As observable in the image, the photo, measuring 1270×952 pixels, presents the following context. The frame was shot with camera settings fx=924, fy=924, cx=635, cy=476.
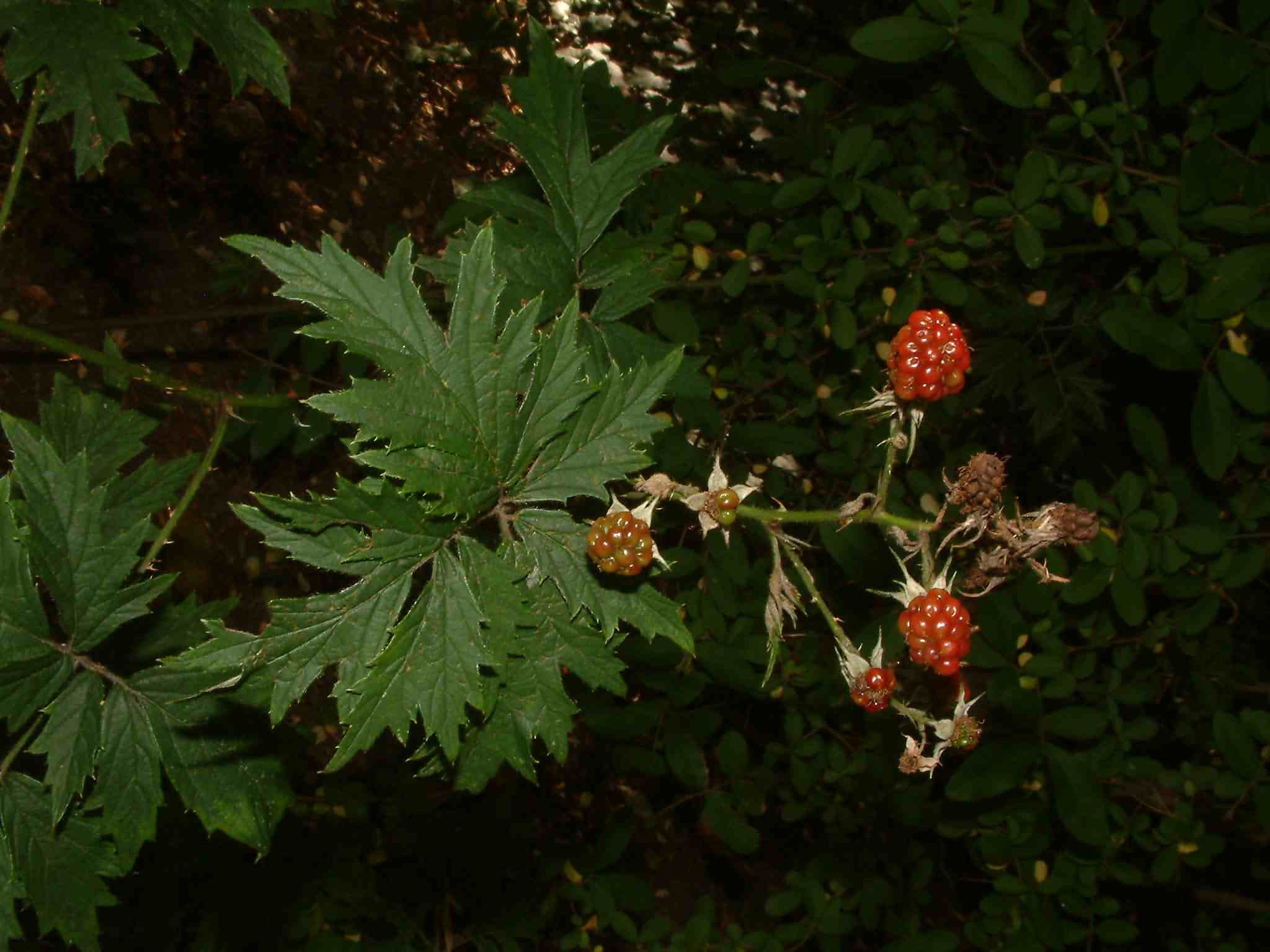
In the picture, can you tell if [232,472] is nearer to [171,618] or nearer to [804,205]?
[171,618]

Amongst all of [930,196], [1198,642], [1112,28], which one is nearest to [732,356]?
[930,196]

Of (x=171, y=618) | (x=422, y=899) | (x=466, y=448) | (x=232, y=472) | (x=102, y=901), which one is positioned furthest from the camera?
(x=232, y=472)

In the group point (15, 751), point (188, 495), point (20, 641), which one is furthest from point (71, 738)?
point (188, 495)

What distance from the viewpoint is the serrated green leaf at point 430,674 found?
1309 mm

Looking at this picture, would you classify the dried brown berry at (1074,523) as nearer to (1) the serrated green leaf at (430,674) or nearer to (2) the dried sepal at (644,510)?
(2) the dried sepal at (644,510)

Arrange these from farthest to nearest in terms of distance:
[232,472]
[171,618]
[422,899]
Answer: [232,472] → [422,899] → [171,618]

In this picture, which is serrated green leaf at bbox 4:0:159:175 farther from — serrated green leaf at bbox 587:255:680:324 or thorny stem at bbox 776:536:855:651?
thorny stem at bbox 776:536:855:651

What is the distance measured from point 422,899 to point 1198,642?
8.21ft

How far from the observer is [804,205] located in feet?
9.71

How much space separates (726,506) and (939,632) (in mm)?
344

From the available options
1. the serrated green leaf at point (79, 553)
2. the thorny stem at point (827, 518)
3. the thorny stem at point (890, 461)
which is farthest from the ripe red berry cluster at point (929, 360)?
the serrated green leaf at point (79, 553)

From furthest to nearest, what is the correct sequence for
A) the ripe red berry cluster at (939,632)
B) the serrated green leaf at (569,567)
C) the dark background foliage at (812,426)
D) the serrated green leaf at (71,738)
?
the dark background foliage at (812,426)
the serrated green leaf at (71,738)
the serrated green leaf at (569,567)
the ripe red berry cluster at (939,632)

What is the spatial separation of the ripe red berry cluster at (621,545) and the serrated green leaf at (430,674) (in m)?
0.21

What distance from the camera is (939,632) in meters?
1.26
